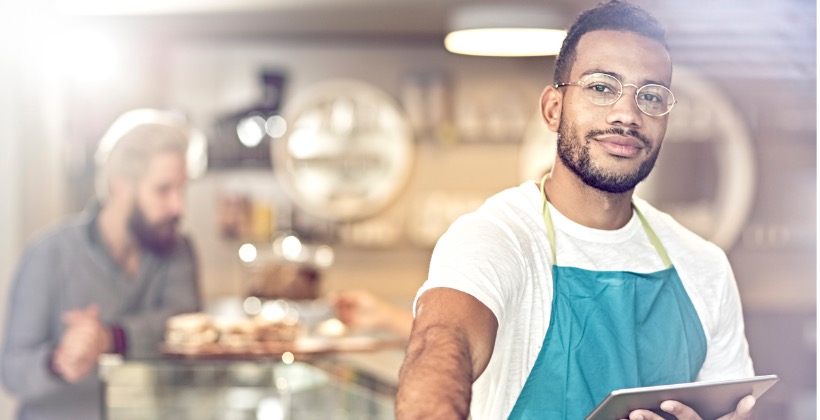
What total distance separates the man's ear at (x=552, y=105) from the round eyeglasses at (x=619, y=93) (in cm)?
4

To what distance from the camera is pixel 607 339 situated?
169cm

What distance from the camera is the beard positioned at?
163cm

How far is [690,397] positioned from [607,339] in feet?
0.69

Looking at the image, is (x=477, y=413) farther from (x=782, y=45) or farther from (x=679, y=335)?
(x=782, y=45)

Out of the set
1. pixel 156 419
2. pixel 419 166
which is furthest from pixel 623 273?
pixel 419 166

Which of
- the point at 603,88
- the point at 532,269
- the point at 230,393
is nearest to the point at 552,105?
the point at 603,88

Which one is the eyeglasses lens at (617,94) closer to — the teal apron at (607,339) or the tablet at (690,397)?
the teal apron at (607,339)

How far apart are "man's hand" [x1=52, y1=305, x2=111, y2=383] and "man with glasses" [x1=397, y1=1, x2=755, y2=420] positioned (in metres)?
1.79

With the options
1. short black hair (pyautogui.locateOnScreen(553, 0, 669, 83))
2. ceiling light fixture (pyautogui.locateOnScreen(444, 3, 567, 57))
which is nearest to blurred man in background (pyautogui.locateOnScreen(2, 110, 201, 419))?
ceiling light fixture (pyautogui.locateOnScreen(444, 3, 567, 57))

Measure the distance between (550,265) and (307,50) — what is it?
514 cm

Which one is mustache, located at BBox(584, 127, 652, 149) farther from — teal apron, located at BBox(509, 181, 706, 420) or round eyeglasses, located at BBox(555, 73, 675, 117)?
teal apron, located at BBox(509, 181, 706, 420)

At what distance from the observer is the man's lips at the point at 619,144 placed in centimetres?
162

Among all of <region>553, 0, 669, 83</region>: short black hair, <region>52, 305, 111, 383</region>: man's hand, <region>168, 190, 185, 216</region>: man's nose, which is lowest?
<region>52, 305, 111, 383</region>: man's hand

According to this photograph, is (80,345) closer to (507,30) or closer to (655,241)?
(507,30)
